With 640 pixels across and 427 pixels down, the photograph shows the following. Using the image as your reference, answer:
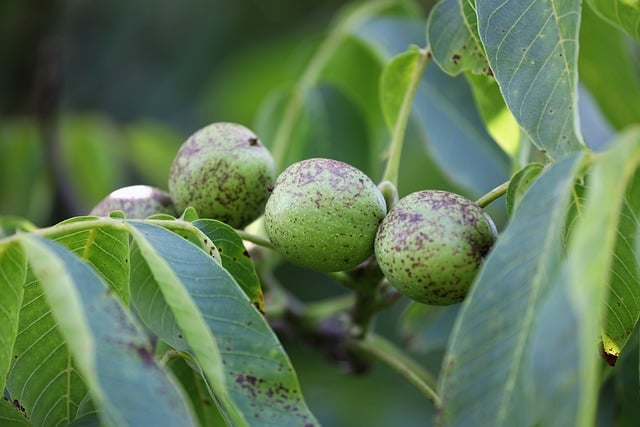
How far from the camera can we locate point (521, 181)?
4.29 feet

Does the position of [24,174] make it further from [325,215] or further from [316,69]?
[325,215]

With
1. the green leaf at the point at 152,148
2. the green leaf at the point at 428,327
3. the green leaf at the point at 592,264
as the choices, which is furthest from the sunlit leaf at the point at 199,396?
the green leaf at the point at 152,148

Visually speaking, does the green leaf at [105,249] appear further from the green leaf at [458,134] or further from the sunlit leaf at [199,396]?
the green leaf at [458,134]

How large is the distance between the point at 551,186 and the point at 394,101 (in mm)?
742

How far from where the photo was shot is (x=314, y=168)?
1.45m

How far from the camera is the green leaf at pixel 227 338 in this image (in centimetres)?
114

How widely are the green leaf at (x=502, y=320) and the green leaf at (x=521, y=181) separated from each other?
196 mm

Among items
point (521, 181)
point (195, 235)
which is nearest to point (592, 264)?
point (521, 181)

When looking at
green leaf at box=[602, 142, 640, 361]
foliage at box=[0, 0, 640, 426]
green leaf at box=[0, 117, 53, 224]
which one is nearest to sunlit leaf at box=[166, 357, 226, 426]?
foliage at box=[0, 0, 640, 426]

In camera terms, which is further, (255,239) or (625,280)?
(255,239)

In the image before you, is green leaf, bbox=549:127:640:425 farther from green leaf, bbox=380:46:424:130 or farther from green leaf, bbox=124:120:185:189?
green leaf, bbox=124:120:185:189

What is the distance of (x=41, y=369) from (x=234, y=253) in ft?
1.17

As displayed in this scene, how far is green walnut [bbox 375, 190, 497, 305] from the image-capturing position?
51.7 inches

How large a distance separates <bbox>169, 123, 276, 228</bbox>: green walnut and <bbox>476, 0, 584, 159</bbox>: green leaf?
50 cm
